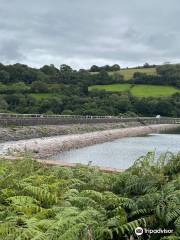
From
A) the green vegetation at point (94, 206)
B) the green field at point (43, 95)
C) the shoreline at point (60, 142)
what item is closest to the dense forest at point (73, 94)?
the green field at point (43, 95)

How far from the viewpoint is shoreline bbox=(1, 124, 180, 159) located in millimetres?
39588

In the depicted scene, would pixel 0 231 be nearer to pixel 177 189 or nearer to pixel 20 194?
pixel 20 194

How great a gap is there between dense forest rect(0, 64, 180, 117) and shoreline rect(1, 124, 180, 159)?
23.8m

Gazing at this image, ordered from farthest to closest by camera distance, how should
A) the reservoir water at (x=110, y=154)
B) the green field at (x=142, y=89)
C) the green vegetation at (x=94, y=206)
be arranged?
the green field at (x=142, y=89)
the reservoir water at (x=110, y=154)
the green vegetation at (x=94, y=206)

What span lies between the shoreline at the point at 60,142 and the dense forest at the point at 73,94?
23.8 meters

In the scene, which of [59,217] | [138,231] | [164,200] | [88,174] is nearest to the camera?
[138,231]

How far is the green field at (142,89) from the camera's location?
146 metres

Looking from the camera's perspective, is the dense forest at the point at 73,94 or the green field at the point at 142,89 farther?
the green field at the point at 142,89

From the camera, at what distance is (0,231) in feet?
20.9

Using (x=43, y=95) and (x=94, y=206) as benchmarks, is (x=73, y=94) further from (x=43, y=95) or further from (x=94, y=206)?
(x=94, y=206)

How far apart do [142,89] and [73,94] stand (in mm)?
29329

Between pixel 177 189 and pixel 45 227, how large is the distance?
2579 millimetres

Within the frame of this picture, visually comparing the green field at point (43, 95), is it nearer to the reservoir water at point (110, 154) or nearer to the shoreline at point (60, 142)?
the shoreline at point (60, 142)

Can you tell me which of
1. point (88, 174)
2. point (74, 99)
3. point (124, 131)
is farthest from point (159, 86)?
point (88, 174)
